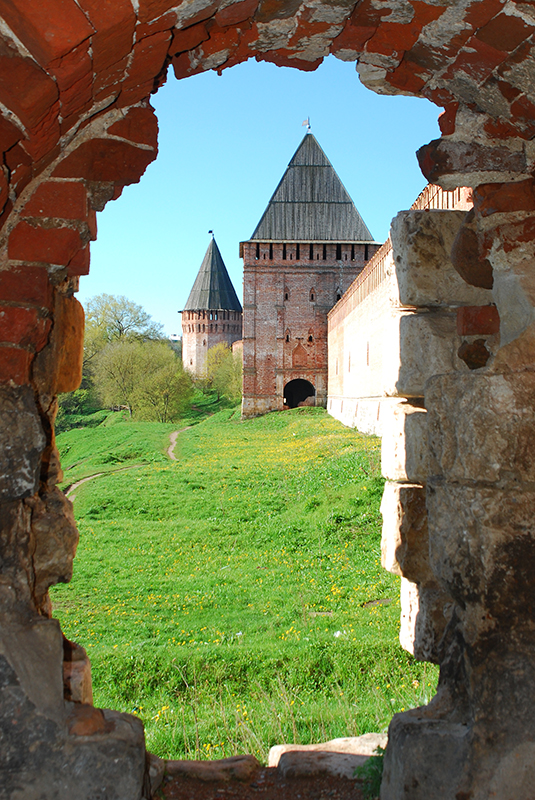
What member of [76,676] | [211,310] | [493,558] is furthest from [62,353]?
[211,310]

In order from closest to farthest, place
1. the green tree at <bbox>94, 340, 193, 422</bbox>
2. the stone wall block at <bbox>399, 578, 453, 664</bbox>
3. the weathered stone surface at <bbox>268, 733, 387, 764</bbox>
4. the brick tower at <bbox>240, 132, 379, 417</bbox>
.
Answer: the weathered stone surface at <bbox>268, 733, 387, 764</bbox> < the stone wall block at <bbox>399, 578, 453, 664</bbox> < the brick tower at <bbox>240, 132, 379, 417</bbox> < the green tree at <bbox>94, 340, 193, 422</bbox>

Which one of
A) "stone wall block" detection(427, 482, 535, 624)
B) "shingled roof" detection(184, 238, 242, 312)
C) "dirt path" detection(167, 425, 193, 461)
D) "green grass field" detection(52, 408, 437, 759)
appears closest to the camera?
"stone wall block" detection(427, 482, 535, 624)

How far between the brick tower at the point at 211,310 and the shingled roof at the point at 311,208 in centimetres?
2444

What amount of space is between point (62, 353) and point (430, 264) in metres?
2.00

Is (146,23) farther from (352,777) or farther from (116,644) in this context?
(116,644)

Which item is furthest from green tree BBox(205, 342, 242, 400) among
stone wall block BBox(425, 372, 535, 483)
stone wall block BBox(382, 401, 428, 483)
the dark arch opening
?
stone wall block BBox(425, 372, 535, 483)

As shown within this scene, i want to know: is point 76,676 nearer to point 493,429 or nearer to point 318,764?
point 318,764

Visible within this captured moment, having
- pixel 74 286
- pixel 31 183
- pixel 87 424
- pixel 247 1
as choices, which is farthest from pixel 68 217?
pixel 87 424

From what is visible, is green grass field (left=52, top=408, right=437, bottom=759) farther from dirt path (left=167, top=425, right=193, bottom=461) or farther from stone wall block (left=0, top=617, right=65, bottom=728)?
dirt path (left=167, top=425, right=193, bottom=461)

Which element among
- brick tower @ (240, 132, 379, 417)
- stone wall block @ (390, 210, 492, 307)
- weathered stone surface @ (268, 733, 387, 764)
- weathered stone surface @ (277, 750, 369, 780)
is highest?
brick tower @ (240, 132, 379, 417)

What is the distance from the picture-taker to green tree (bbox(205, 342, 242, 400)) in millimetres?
43469

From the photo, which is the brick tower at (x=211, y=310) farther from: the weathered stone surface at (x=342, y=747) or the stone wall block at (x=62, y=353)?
the stone wall block at (x=62, y=353)

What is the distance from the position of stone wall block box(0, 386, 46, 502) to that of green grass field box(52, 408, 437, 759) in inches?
76.5

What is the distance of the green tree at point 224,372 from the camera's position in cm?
4347
